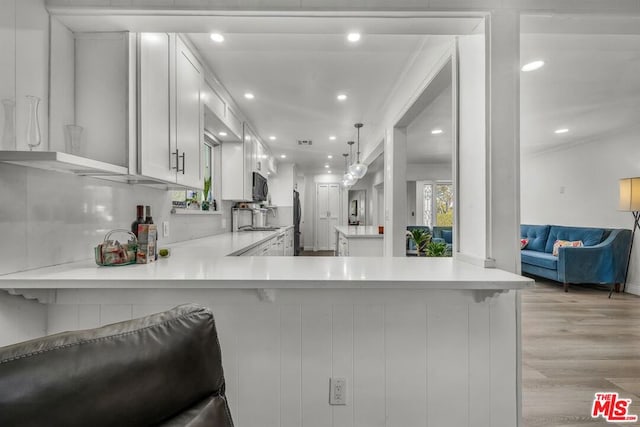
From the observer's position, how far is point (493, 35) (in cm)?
142

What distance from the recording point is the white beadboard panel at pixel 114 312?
1397 millimetres

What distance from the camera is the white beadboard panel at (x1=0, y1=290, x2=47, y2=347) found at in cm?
119

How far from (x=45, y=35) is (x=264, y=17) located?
988 millimetres

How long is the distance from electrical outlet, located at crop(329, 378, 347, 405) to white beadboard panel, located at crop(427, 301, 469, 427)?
1.30 ft

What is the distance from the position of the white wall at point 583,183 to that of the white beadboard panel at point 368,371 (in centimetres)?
552

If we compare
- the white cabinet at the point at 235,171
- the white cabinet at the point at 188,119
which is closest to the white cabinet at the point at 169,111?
the white cabinet at the point at 188,119

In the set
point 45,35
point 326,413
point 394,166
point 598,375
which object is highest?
point 45,35

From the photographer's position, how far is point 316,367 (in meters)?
1.40

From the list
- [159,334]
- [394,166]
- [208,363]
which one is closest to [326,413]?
[208,363]

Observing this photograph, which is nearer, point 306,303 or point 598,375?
point 306,303

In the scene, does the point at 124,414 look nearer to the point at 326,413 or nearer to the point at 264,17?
the point at 326,413

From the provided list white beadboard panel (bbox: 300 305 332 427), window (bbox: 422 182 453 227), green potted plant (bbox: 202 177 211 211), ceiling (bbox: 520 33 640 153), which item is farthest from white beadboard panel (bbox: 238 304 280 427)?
window (bbox: 422 182 453 227)

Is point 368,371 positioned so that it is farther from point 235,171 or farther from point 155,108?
point 235,171

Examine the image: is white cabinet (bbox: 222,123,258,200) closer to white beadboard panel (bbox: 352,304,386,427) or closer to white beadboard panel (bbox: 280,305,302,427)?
white beadboard panel (bbox: 280,305,302,427)
